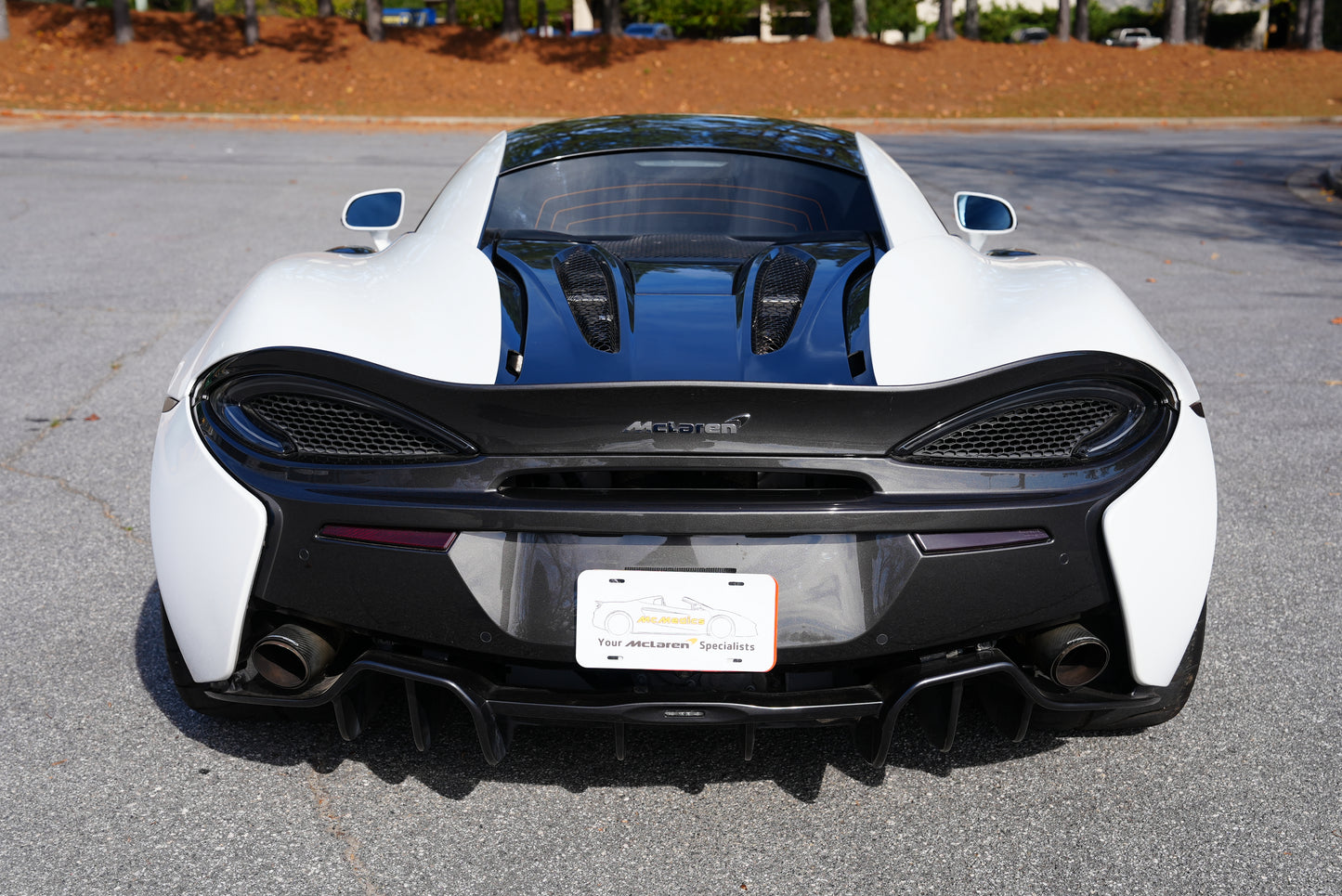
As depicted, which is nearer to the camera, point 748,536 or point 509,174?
point 748,536

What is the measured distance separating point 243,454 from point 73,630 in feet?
4.27

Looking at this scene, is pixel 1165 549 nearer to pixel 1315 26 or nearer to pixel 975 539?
pixel 975 539

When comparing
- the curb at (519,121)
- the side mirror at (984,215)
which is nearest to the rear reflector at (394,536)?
the side mirror at (984,215)

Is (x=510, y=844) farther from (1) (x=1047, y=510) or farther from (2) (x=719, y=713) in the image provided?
(1) (x=1047, y=510)

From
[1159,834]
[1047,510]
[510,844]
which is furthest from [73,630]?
[1159,834]

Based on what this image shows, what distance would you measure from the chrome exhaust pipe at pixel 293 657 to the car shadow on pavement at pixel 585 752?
10.0 inches

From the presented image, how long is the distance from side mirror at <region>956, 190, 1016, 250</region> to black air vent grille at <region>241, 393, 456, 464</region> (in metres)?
1.90

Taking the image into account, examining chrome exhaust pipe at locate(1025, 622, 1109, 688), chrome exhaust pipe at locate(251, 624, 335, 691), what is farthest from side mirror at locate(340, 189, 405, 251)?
chrome exhaust pipe at locate(1025, 622, 1109, 688)

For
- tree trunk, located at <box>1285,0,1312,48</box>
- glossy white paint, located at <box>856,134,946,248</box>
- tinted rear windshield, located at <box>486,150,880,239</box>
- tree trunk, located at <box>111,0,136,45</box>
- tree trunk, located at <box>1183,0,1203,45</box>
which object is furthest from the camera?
tree trunk, located at <box>1183,0,1203,45</box>

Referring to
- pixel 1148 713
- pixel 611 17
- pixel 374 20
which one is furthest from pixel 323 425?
pixel 611 17

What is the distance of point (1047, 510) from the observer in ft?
6.67

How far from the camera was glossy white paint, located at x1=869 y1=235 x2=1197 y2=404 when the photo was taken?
2.12m

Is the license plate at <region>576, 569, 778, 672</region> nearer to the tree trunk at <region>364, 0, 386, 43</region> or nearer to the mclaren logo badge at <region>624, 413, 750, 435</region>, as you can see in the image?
the mclaren logo badge at <region>624, 413, 750, 435</region>

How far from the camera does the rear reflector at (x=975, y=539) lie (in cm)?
201
